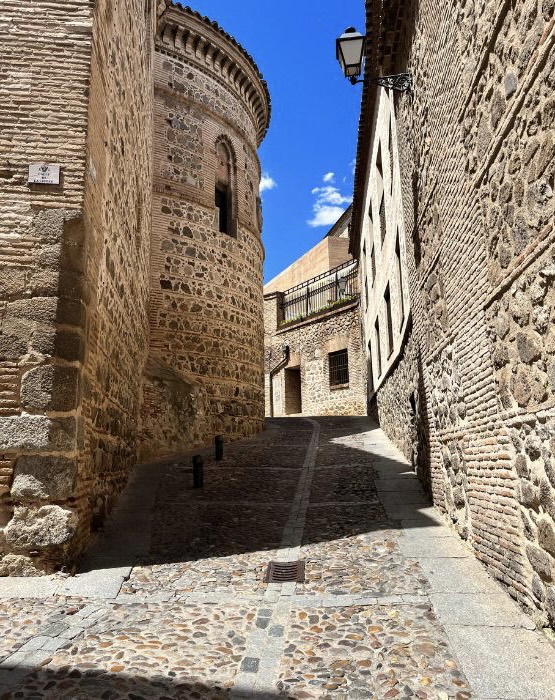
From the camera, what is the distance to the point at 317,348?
19984 mm

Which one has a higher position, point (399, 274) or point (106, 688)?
point (399, 274)

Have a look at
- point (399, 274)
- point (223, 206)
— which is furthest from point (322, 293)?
point (399, 274)

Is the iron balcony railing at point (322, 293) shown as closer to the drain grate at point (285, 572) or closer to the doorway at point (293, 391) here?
the doorway at point (293, 391)

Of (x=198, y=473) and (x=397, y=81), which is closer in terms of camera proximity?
(x=397, y=81)

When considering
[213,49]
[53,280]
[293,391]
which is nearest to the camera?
[53,280]

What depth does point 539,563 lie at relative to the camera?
3.04 metres

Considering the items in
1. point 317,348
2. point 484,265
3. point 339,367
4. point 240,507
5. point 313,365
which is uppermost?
point 317,348

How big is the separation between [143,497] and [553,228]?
5.26 meters

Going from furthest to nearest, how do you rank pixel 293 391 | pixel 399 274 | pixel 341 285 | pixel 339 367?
1. pixel 293 391
2. pixel 341 285
3. pixel 339 367
4. pixel 399 274

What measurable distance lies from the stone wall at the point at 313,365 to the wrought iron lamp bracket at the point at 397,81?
11143 millimetres

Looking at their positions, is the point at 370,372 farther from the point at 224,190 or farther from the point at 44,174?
the point at 44,174

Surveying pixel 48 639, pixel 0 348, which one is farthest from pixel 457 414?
pixel 0 348

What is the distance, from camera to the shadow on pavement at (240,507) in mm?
4809

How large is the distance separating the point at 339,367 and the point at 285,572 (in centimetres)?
1502
